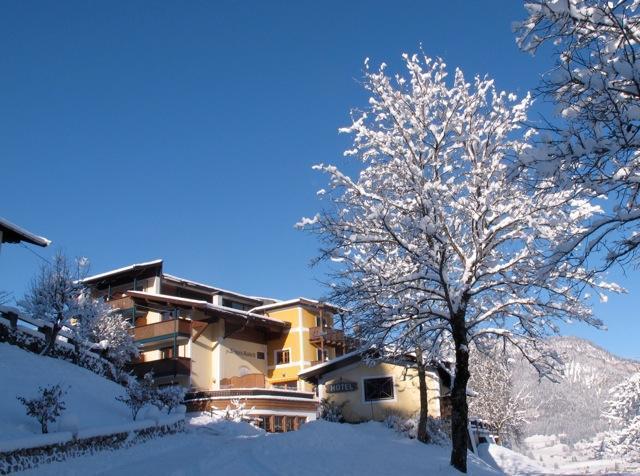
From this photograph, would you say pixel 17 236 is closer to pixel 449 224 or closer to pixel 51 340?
pixel 51 340

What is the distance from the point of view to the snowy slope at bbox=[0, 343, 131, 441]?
15.7m

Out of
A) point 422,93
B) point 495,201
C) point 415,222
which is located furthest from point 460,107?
point 415,222

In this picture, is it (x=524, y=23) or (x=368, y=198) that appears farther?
(x=368, y=198)

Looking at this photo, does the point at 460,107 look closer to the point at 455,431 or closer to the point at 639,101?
the point at 455,431

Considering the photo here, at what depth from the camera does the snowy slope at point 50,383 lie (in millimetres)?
15742

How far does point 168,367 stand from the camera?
38.9 metres

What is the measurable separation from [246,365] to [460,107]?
31026mm

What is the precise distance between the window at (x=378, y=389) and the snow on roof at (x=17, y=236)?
16.4m

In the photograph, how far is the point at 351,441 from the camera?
2022 centimetres

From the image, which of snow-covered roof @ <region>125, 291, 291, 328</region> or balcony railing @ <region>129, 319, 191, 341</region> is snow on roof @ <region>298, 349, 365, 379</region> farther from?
balcony railing @ <region>129, 319, 191, 341</region>

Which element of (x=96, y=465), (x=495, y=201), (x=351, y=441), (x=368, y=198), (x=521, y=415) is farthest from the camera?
(x=521, y=415)

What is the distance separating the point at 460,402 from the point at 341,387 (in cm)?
1760

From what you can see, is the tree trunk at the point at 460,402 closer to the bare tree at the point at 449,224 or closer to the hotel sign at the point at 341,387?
the bare tree at the point at 449,224

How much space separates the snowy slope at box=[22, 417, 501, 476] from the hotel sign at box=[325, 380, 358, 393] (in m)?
9.43
